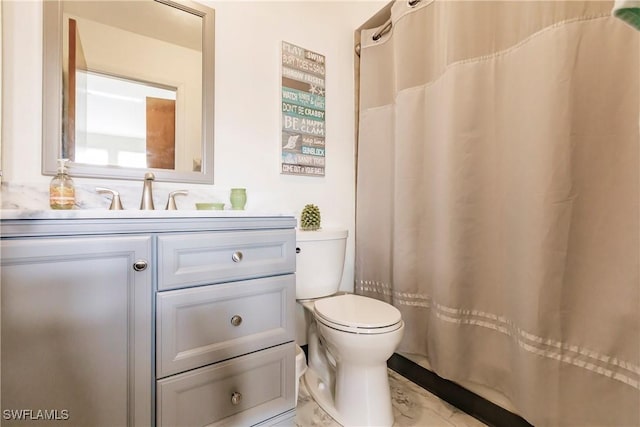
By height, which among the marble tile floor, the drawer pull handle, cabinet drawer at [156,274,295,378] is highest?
cabinet drawer at [156,274,295,378]

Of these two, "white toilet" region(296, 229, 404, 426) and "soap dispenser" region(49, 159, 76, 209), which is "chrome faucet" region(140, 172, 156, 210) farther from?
"white toilet" region(296, 229, 404, 426)

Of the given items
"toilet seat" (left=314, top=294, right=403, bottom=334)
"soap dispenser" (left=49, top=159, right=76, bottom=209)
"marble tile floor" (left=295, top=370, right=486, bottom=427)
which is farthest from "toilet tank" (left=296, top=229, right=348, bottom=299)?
"soap dispenser" (left=49, top=159, right=76, bottom=209)

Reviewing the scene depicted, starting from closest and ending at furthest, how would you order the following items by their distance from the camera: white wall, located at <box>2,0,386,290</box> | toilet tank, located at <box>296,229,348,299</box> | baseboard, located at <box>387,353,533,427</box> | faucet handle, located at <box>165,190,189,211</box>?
white wall, located at <box>2,0,386,290</box> → baseboard, located at <box>387,353,533,427</box> → faucet handle, located at <box>165,190,189,211</box> → toilet tank, located at <box>296,229,348,299</box>

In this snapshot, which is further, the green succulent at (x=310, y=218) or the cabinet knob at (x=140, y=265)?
the green succulent at (x=310, y=218)

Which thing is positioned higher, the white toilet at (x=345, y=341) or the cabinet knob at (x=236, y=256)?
the cabinet knob at (x=236, y=256)

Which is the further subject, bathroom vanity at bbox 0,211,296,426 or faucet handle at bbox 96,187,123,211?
faucet handle at bbox 96,187,123,211

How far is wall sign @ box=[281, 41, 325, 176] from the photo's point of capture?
1.55 metres

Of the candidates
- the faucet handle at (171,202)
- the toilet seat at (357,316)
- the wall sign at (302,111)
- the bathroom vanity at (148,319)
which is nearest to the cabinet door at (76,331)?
the bathroom vanity at (148,319)

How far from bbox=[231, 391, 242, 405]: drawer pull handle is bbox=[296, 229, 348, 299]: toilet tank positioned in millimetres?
574

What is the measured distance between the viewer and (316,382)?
4.59 feet

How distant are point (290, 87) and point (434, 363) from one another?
5.18 feet

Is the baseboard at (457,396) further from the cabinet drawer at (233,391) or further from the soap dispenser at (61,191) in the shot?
the soap dispenser at (61,191)

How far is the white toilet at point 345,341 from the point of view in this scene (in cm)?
106

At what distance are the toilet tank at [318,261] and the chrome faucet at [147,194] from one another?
0.64 metres
